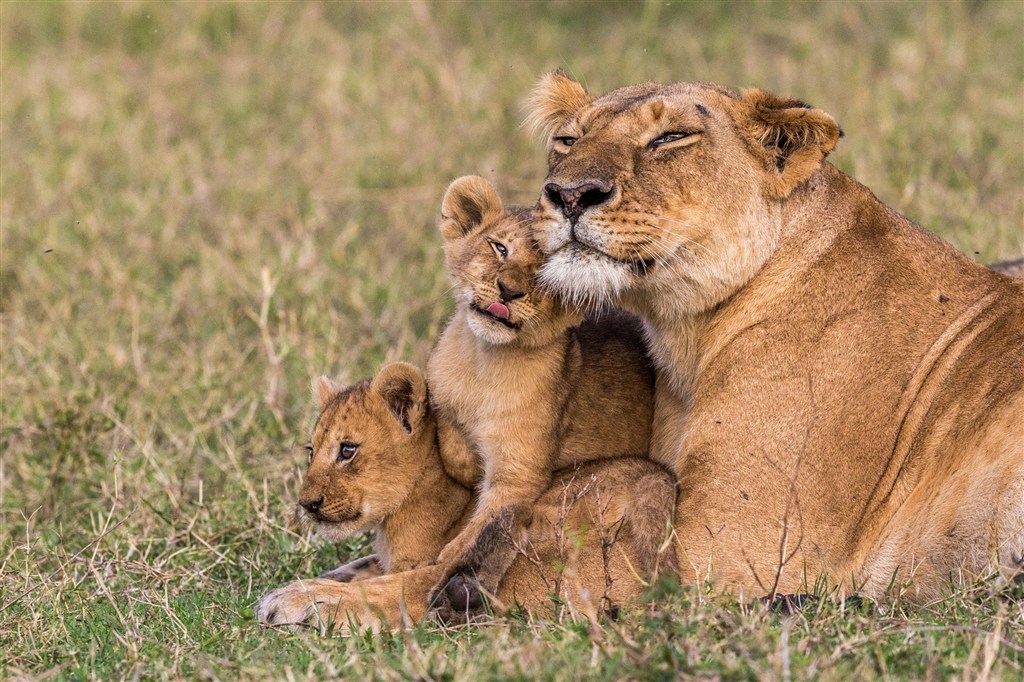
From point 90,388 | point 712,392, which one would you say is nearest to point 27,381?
point 90,388

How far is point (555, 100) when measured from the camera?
5.41 meters

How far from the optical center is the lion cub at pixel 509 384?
481 centimetres

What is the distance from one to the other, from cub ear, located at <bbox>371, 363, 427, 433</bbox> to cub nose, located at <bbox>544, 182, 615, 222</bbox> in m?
0.90

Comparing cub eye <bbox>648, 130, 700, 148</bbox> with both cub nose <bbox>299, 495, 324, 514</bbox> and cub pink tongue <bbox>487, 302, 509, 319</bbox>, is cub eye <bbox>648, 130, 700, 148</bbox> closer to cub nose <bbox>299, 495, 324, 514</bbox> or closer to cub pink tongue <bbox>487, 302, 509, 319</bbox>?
cub pink tongue <bbox>487, 302, 509, 319</bbox>

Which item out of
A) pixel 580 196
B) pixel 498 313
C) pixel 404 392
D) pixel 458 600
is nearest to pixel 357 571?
pixel 404 392

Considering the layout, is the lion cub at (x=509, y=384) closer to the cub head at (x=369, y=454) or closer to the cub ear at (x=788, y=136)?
the cub head at (x=369, y=454)

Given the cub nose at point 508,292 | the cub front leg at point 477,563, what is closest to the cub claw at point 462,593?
the cub front leg at point 477,563

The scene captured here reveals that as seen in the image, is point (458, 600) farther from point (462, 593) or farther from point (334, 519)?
point (334, 519)

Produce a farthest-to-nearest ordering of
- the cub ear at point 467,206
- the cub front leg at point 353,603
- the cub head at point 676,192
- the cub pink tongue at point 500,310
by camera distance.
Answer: the cub ear at point 467,206 → the cub pink tongue at point 500,310 → the cub front leg at point 353,603 → the cub head at point 676,192

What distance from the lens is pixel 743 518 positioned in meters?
4.48

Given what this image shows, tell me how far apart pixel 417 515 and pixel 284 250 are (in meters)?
3.59

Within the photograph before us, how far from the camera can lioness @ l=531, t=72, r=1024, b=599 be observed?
4477mm

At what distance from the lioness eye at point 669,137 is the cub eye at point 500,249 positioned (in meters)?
0.57

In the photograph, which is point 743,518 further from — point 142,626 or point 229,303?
point 229,303
